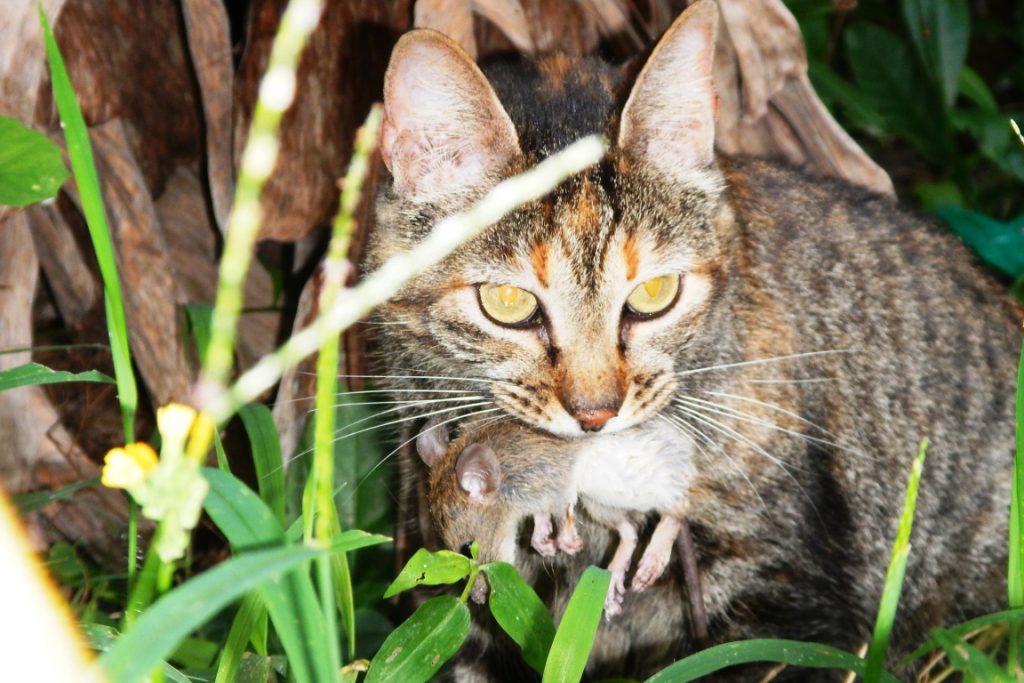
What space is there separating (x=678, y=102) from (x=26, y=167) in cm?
137

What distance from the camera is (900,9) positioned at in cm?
492

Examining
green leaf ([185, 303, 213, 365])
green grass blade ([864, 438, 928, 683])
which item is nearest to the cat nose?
green grass blade ([864, 438, 928, 683])

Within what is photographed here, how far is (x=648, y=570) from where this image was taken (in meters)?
2.46

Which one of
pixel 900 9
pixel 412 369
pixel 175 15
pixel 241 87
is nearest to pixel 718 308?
pixel 412 369

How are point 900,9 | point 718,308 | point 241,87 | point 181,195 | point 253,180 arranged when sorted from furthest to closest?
point 900,9 → point 181,195 → point 241,87 → point 718,308 → point 253,180

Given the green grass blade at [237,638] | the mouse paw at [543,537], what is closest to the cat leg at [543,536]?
the mouse paw at [543,537]

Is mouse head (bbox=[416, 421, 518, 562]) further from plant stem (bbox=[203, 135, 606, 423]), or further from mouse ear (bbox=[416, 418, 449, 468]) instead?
plant stem (bbox=[203, 135, 606, 423])

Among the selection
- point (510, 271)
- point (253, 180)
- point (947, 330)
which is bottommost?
point (947, 330)

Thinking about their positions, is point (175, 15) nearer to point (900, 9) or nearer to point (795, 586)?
point (795, 586)

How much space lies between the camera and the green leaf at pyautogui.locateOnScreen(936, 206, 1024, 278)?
3.95 m

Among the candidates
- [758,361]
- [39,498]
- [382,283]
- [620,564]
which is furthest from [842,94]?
[382,283]

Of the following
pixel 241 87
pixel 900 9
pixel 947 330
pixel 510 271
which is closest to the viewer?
pixel 510 271

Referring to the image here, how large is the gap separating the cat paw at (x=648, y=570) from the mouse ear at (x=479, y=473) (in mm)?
436

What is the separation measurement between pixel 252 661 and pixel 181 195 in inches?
88.1
